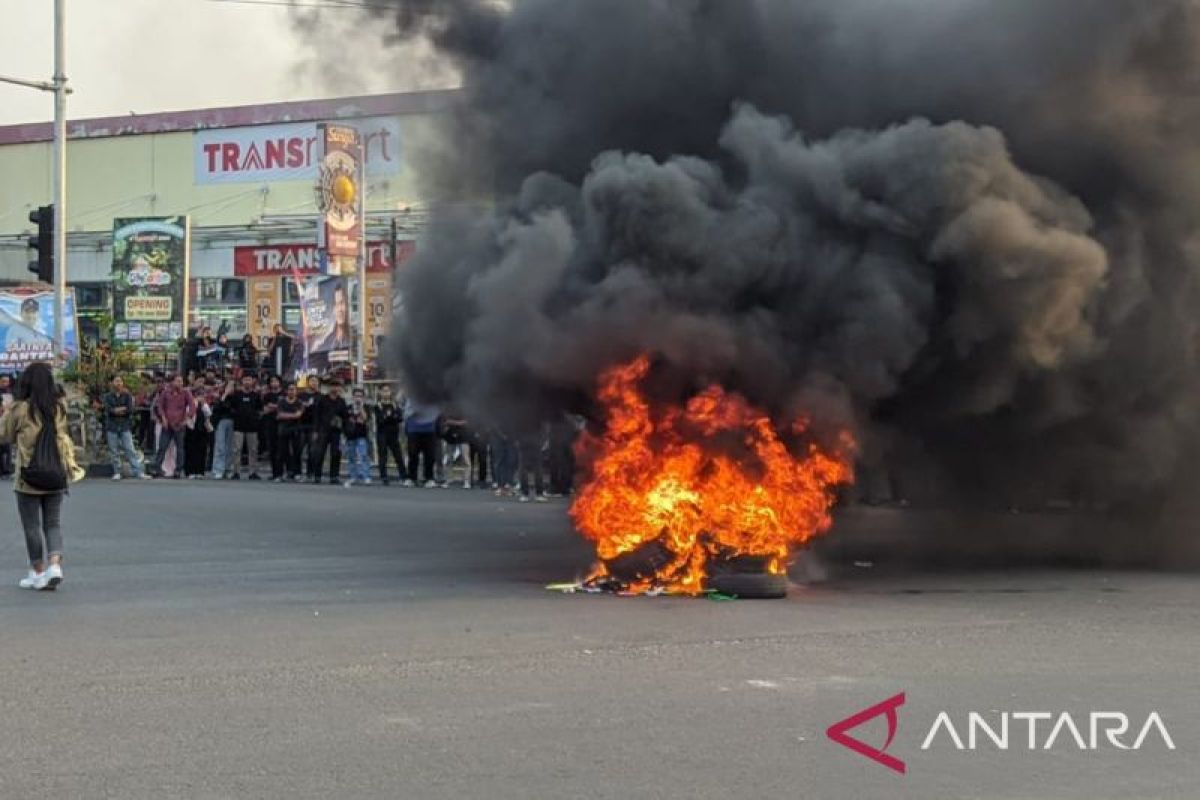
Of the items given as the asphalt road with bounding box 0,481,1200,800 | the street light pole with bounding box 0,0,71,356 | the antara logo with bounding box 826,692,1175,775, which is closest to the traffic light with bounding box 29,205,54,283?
the street light pole with bounding box 0,0,71,356

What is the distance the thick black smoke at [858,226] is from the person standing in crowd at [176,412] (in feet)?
40.9

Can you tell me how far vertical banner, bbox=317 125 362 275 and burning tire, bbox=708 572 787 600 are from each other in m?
18.9

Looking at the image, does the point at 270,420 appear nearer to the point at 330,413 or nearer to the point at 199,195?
the point at 330,413

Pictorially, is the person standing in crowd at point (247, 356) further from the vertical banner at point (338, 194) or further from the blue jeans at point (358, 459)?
the blue jeans at point (358, 459)

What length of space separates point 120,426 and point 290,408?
290 centimetres

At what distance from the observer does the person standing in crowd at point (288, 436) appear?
79.5 ft

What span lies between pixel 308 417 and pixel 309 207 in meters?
21.1

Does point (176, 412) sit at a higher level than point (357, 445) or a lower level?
higher

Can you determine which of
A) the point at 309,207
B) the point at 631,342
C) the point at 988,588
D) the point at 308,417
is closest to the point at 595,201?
the point at 631,342

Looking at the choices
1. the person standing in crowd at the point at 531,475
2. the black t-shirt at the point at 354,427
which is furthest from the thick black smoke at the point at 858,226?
the black t-shirt at the point at 354,427

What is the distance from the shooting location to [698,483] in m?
11.2

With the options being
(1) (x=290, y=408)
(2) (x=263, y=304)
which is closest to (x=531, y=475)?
(1) (x=290, y=408)

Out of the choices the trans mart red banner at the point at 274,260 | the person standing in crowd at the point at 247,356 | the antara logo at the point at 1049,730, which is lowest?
the antara logo at the point at 1049,730

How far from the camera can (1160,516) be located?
13.8 m
